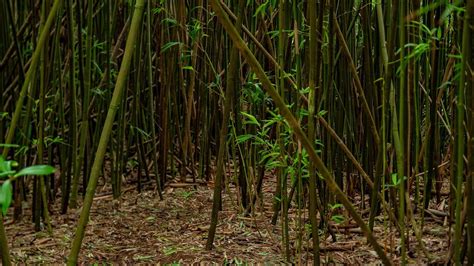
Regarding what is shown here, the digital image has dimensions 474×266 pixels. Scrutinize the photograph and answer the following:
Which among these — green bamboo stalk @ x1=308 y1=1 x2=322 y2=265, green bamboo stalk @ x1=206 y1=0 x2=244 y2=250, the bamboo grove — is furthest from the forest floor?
green bamboo stalk @ x1=308 y1=1 x2=322 y2=265

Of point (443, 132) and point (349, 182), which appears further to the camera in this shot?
point (443, 132)

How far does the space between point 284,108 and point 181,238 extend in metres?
1.44

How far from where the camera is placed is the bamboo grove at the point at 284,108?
4.56 ft

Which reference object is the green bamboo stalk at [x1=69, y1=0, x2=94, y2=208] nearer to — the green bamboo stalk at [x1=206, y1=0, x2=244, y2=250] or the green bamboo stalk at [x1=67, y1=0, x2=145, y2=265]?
the green bamboo stalk at [x1=206, y1=0, x2=244, y2=250]

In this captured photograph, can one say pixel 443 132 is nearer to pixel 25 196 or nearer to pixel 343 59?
pixel 343 59

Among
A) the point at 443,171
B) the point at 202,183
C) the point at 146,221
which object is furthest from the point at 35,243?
the point at 443,171

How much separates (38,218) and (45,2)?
0.95 meters

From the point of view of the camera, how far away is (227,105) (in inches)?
77.1

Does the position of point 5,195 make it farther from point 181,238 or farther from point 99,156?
point 181,238

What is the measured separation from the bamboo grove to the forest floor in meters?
0.06

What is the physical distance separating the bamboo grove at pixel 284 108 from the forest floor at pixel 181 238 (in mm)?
57

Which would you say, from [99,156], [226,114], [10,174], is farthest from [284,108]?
[226,114]

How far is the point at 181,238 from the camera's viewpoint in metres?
2.44

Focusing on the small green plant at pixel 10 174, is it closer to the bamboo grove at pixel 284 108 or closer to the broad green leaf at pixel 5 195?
the broad green leaf at pixel 5 195
